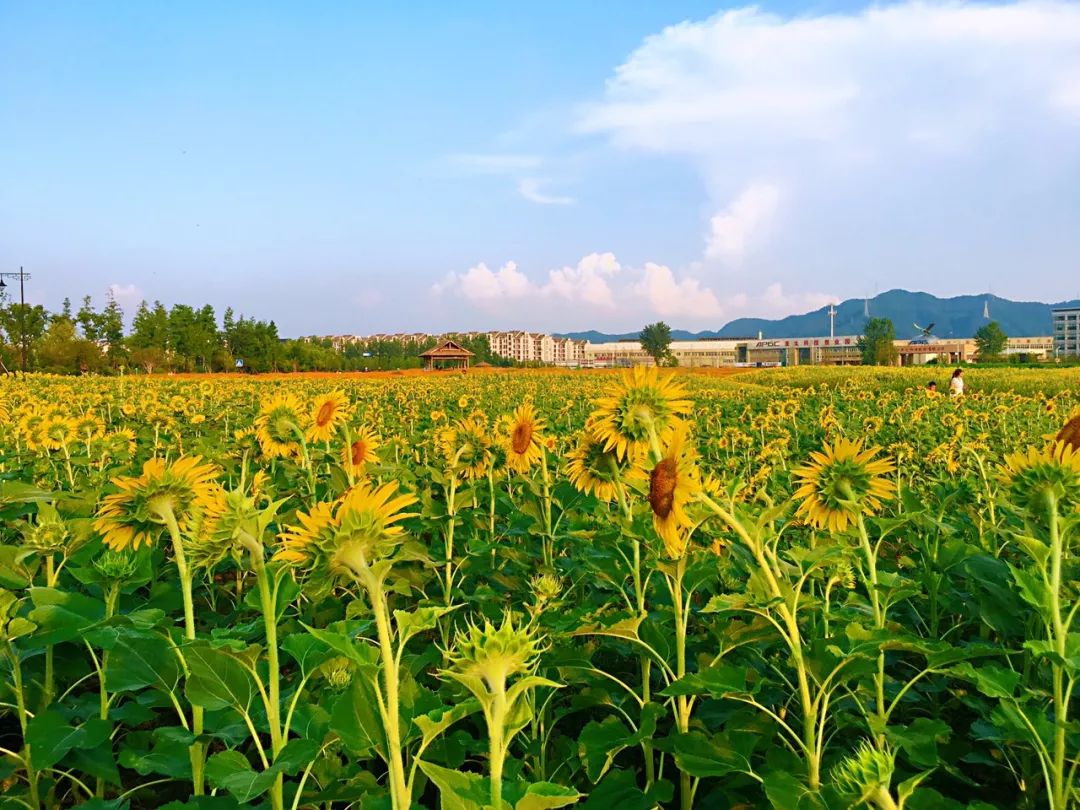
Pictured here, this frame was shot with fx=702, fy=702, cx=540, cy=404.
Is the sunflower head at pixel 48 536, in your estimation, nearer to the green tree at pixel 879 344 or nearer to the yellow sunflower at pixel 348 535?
the yellow sunflower at pixel 348 535

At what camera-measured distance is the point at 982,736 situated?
1.74 meters

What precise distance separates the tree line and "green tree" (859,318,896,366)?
51011 mm

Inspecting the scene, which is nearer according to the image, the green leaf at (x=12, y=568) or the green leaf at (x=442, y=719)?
the green leaf at (x=442, y=719)

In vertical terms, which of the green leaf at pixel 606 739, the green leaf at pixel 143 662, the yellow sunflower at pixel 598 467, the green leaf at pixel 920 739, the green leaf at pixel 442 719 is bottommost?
the green leaf at pixel 606 739

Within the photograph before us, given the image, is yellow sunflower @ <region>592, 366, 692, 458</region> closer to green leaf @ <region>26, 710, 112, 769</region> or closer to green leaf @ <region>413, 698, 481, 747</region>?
green leaf @ <region>413, 698, 481, 747</region>

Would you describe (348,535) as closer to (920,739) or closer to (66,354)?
(920,739)

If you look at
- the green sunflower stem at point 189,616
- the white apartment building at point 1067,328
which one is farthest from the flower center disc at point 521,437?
the white apartment building at point 1067,328

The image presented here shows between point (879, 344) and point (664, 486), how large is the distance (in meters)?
87.0

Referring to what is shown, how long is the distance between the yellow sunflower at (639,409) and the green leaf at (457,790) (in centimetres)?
97

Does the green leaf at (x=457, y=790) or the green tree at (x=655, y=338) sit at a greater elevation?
A: the green tree at (x=655, y=338)

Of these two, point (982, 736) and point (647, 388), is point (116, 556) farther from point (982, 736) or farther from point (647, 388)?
point (982, 736)

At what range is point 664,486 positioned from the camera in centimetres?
169

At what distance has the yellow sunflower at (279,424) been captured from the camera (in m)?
3.25

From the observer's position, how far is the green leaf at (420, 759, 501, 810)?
3.31ft
